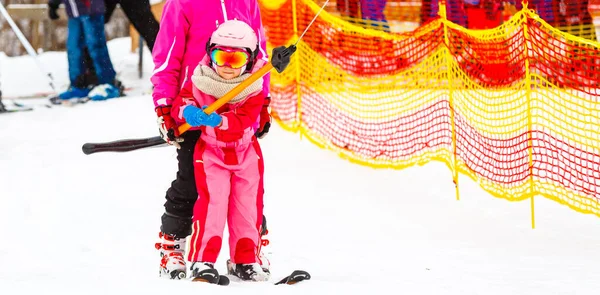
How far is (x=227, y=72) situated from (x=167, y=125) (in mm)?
425

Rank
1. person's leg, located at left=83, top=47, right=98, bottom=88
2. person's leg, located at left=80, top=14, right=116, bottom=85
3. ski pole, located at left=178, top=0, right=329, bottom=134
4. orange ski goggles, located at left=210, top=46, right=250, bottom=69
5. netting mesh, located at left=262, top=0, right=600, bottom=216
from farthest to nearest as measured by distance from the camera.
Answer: person's leg, located at left=83, top=47, right=98, bottom=88 < person's leg, located at left=80, top=14, right=116, bottom=85 < netting mesh, located at left=262, top=0, right=600, bottom=216 < orange ski goggles, located at left=210, top=46, right=250, bottom=69 < ski pole, located at left=178, top=0, right=329, bottom=134

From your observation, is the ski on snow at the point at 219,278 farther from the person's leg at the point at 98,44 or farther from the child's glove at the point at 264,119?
the person's leg at the point at 98,44

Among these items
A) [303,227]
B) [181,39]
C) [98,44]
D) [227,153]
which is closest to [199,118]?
[227,153]

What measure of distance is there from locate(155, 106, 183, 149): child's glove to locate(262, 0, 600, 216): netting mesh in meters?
3.16

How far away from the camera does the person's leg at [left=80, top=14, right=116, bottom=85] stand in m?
11.7

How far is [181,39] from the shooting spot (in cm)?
542

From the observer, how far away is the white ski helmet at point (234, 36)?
5191mm

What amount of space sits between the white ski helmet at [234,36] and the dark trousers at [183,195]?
0.53 meters

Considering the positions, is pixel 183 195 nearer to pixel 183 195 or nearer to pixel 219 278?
pixel 183 195

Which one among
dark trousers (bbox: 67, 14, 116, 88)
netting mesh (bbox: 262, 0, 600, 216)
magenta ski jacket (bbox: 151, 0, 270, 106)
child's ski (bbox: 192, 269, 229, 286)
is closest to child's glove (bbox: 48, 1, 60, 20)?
dark trousers (bbox: 67, 14, 116, 88)

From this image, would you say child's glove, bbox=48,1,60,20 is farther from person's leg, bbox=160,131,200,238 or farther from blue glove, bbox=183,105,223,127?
blue glove, bbox=183,105,223,127

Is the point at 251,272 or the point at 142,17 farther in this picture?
the point at 142,17

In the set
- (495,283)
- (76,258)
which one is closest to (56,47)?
(76,258)

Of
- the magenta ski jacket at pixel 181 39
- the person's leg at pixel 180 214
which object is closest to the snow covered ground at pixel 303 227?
the person's leg at pixel 180 214
